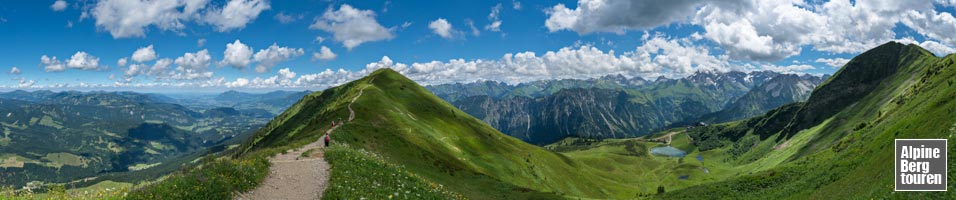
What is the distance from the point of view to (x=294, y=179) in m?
34.1

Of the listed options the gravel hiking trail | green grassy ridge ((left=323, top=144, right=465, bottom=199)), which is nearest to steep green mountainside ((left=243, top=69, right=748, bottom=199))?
green grassy ridge ((left=323, top=144, right=465, bottom=199))

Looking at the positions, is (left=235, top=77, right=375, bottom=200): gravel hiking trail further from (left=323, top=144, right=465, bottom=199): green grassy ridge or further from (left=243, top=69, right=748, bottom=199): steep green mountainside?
(left=243, top=69, right=748, bottom=199): steep green mountainside

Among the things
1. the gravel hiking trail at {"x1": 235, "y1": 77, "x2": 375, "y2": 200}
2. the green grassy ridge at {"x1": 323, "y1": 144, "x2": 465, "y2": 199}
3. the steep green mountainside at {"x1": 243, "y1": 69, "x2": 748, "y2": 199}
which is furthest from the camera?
the steep green mountainside at {"x1": 243, "y1": 69, "x2": 748, "y2": 199}

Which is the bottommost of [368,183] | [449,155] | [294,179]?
[449,155]

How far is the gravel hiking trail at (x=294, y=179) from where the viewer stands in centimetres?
2825

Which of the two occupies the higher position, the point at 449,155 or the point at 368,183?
the point at 368,183

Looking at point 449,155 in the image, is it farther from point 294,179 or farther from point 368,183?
point 368,183

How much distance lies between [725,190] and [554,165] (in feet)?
268

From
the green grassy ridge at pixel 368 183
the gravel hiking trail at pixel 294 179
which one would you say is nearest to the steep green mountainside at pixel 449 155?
the green grassy ridge at pixel 368 183

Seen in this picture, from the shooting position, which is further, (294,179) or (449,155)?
(449,155)

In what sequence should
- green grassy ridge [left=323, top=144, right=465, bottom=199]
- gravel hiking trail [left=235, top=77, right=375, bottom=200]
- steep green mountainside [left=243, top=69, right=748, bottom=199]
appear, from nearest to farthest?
gravel hiking trail [left=235, top=77, right=375, bottom=200]
green grassy ridge [left=323, top=144, right=465, bottom=199]
steep green mountainside [left=243, top=69, right=748, bottom=199]

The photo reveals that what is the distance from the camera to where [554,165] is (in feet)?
461

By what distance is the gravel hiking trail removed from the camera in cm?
2825

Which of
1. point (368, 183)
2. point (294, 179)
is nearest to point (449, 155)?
point (294, 179)
